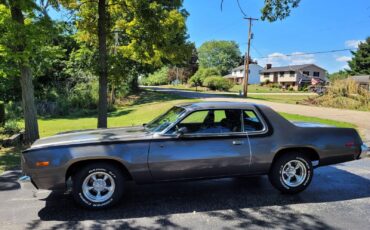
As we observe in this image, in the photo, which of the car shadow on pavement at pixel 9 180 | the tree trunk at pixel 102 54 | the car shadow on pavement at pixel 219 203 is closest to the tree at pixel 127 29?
the tree trunk at pixel 102 54

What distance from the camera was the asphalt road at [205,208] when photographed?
448 cm

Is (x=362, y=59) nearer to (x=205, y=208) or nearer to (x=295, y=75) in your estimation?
(x=295, y=75)

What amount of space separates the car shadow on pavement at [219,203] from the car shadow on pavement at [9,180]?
3.25ft

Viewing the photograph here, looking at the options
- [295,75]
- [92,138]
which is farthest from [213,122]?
[295,75]

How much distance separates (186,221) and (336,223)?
6.28 feet

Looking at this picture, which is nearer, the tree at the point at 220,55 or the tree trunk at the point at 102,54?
the tree trunk at the point at 102,54

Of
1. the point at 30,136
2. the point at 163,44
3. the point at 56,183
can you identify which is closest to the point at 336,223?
the point at 56,183

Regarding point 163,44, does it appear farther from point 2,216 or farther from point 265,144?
point 2,216

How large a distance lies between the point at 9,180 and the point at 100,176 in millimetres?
2753

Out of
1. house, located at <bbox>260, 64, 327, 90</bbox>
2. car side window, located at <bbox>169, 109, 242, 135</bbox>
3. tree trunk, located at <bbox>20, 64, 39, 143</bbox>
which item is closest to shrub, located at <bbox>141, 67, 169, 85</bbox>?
house, located at <bbox>260, 64, 327, 90</bbox>

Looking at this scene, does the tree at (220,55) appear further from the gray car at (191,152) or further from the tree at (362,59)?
the gray car at (191,152)

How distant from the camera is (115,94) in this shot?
101 feet

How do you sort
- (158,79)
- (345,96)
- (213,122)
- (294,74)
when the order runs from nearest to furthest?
(213,122) < (345,96) < (294,74) < (158,79)

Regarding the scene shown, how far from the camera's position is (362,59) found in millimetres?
61969
